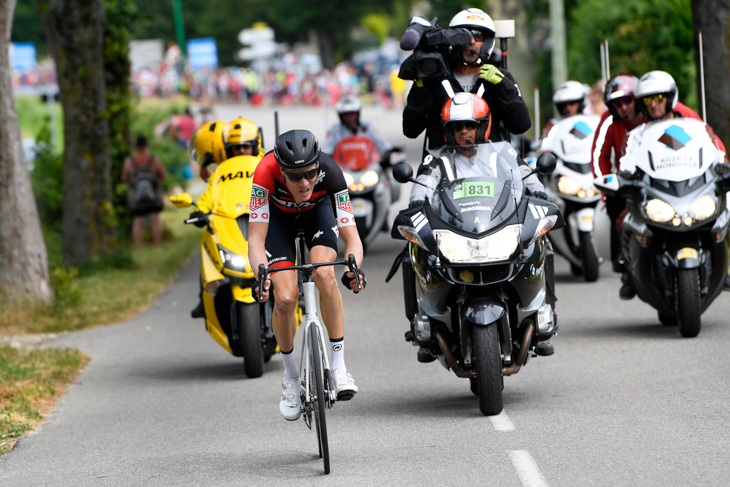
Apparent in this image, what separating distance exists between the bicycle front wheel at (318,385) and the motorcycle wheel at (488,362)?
3.51 feet

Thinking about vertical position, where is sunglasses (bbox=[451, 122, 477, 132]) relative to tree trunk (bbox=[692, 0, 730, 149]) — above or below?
below

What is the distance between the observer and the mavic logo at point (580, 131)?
13648mm

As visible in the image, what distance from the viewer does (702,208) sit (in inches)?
371

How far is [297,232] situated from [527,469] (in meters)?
2.00

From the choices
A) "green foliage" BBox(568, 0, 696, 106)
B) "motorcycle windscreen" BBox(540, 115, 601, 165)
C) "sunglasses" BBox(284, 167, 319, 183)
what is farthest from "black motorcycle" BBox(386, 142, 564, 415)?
"green foliage" BBox(568, 0, 696, 106)

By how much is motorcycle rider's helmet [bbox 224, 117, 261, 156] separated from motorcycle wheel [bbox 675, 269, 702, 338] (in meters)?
3.68

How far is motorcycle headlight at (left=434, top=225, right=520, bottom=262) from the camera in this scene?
745 centimetres

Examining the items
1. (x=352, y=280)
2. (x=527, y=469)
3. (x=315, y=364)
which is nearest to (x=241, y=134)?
(x=352, y=280)

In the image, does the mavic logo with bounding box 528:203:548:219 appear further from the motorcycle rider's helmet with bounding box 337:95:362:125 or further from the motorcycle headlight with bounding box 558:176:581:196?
the motorcycle rider's helmet with bounding box 337:95:362:125

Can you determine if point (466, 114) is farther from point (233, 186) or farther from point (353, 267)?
point (233, 186)

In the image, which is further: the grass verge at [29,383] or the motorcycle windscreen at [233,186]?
the motorcycle windscreen at [233,186]

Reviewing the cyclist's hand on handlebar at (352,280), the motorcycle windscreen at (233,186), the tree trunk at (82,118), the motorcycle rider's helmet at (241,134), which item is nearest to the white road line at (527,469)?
the cyclist's hand on handlebar at (352,280)

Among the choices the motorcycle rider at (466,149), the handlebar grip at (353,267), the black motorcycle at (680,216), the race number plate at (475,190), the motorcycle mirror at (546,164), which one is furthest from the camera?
the black motorcycle at (680,216)

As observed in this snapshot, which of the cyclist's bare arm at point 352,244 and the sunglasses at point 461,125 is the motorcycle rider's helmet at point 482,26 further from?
the cyclist's bare arm at point 352,244
